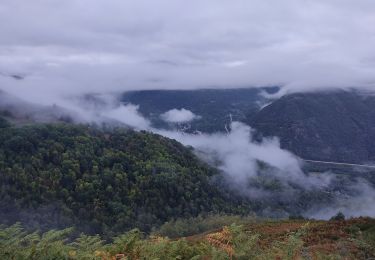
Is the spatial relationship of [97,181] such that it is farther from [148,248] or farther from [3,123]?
[148,248]

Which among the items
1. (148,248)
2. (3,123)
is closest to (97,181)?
(3,123)

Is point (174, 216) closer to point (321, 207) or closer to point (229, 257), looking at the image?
point (321, 207)

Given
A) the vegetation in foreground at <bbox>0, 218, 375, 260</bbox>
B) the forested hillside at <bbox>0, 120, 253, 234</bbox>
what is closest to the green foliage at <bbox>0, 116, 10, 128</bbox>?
the forested hillside at <bbox>0, 120, 253, 234</bbox>

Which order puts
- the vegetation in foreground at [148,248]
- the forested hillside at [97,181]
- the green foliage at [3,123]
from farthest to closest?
1. the green foliage at [3,123]
2. the forested hillside at [97,181]
3. the vegetation in foreground at [148,248]

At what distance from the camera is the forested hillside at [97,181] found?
3474 inches

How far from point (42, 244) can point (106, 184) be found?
93740 millimetres

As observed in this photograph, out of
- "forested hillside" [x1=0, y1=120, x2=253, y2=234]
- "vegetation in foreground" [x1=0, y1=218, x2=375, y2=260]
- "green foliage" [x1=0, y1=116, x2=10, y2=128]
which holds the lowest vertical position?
"forested hillside" [x1=0, y1=120, x2=253, y2=234]

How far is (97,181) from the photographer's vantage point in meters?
103

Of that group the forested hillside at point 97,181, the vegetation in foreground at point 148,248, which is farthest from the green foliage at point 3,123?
the vegetation in foreground at point 148,248

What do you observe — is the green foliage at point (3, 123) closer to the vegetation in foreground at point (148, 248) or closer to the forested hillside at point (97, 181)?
the forested hillside at point (97, 181)

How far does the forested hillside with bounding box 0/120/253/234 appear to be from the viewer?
8825 centimetres

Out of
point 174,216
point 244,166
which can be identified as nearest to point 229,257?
point 174,216

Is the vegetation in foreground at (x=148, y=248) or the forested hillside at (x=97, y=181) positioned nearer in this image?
the vegetation in foreground at (x=148, y=248)

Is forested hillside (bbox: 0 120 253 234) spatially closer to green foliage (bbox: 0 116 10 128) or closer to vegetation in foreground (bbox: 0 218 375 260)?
green foliage (bbox: 0 116 10 128)
